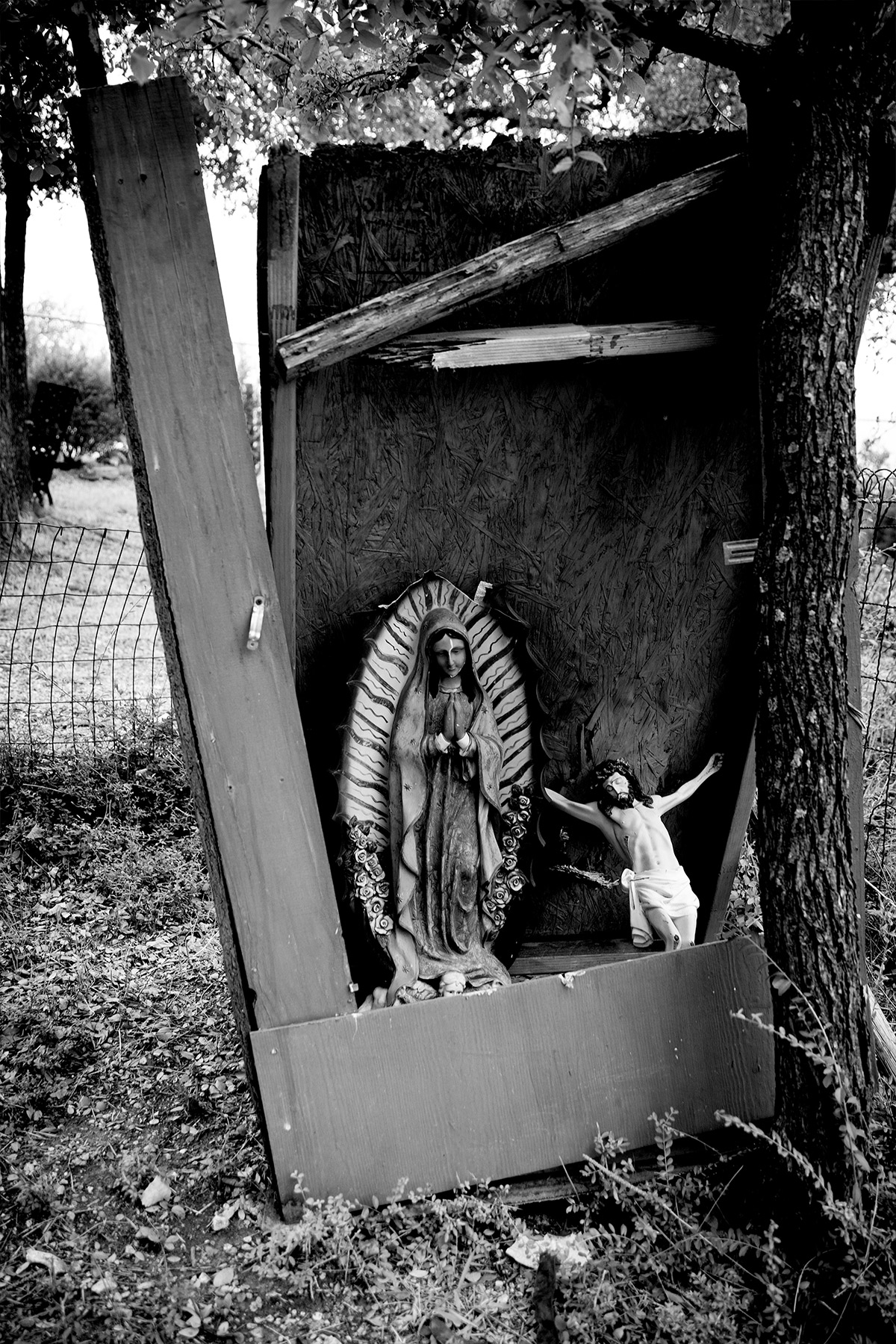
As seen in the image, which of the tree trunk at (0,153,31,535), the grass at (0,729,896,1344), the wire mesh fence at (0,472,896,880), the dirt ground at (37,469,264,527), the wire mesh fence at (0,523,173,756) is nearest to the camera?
the grass at (0,729,896,1344)

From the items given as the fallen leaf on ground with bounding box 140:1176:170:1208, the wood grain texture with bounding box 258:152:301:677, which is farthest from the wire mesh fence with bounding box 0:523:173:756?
the fallen leaf on ground with bounding box 140:1176:170:1208

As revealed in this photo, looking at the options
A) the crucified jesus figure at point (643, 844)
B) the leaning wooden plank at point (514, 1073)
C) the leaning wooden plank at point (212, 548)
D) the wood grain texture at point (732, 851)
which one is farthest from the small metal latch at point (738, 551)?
the leaning wooden plank at point (212, 548)

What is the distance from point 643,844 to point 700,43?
9.68ft

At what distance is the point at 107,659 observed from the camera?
708 cm

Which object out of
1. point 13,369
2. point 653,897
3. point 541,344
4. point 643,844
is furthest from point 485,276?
point 13,369

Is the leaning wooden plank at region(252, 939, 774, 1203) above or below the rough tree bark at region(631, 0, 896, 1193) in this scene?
below

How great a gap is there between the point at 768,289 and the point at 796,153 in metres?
0.44

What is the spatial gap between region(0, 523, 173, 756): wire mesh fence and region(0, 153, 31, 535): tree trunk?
0.49 meters

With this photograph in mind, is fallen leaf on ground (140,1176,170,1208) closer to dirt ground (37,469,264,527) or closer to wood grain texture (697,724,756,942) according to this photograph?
wood grain texture (697,724,756,942)

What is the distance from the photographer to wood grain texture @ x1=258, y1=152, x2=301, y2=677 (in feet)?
12.2

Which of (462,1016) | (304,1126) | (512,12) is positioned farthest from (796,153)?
(304,1126)

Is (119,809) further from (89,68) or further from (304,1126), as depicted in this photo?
(89,68)

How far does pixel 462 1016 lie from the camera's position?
355 centimetres

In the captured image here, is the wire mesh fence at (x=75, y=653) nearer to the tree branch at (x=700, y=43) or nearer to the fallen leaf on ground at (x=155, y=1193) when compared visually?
the fallen leaf on ground at (x=155, y=1193)
